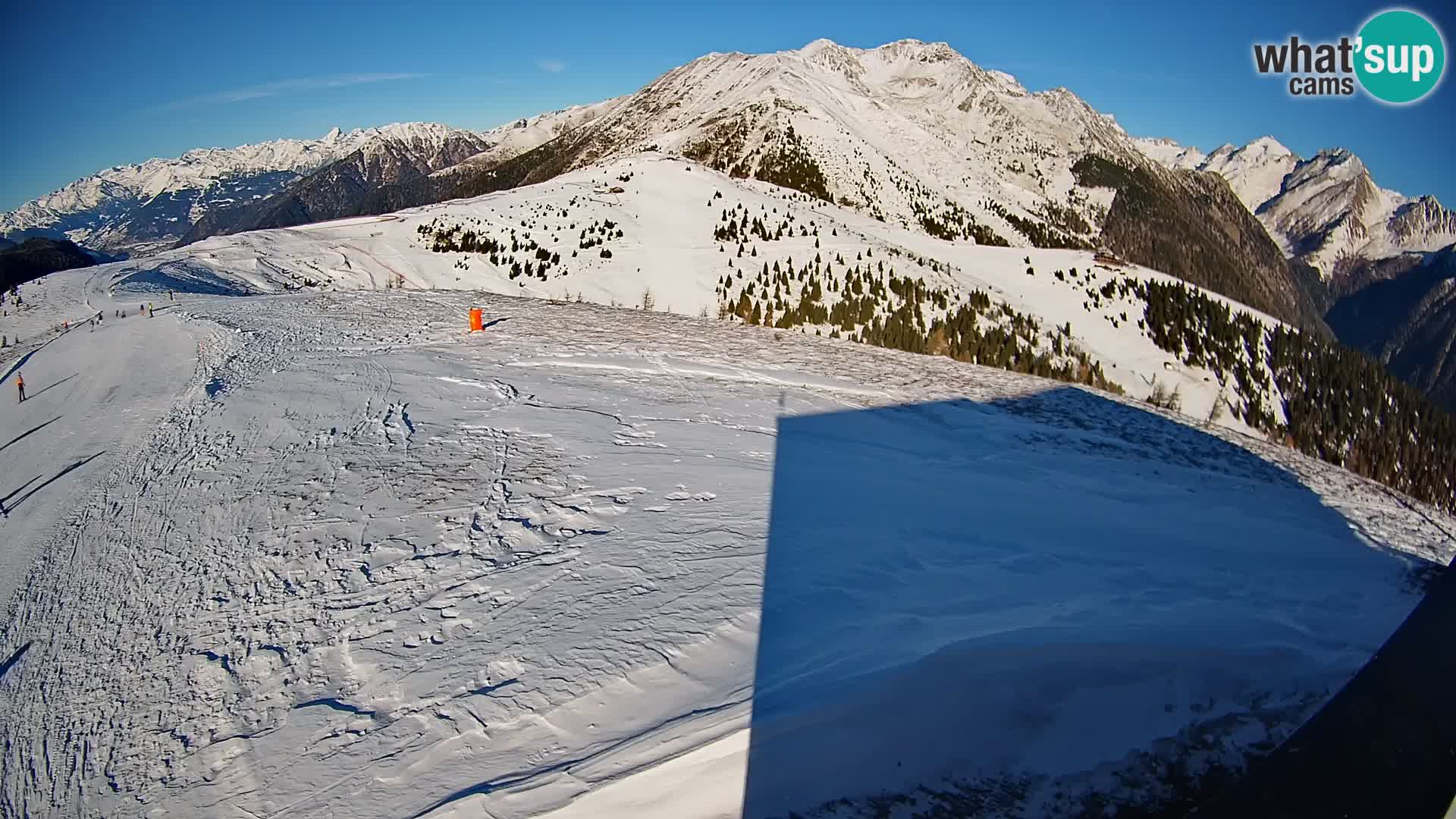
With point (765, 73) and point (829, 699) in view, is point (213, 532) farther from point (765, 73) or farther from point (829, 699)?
point (765, 73)

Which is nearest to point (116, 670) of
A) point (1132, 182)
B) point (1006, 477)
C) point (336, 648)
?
point (336, 648)

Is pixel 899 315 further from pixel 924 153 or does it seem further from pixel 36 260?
pixel 36 260

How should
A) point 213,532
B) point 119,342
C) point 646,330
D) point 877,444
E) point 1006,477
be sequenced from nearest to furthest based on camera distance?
point 213,532
point 1006,477
point 877,444
point 119,342
point 646,330

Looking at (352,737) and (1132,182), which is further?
(1132,182)

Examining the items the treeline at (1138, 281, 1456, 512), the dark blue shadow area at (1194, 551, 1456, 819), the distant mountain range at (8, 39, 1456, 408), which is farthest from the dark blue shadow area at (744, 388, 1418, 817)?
the distant mountain range at (8, 39, 1456, 408)

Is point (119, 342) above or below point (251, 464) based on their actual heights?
above

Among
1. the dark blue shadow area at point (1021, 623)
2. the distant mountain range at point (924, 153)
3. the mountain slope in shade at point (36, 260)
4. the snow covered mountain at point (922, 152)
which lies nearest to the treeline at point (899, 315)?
the dark blue shadow area at point (1021, 623)

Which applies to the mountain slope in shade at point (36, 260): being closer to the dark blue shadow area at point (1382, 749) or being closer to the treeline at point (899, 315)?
the treeline at point (899, 315)
